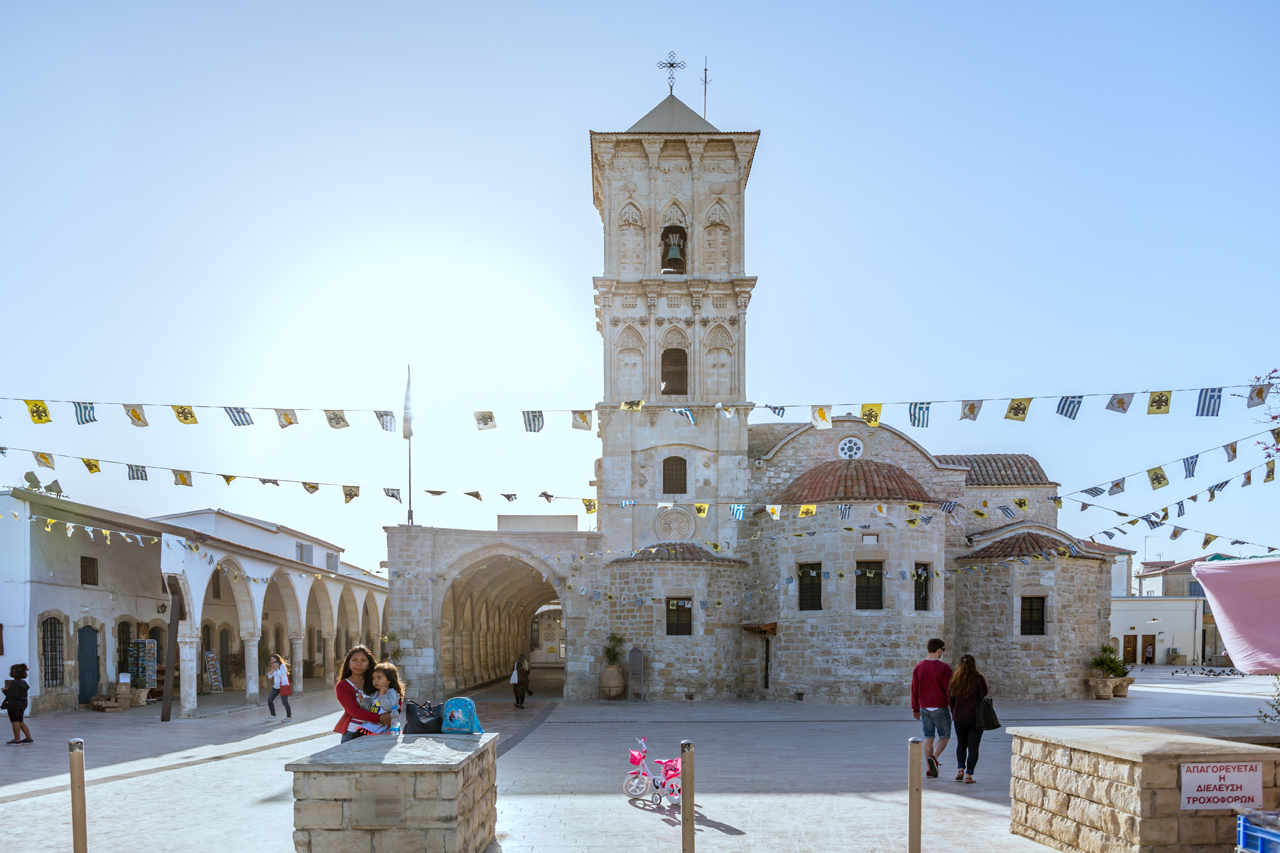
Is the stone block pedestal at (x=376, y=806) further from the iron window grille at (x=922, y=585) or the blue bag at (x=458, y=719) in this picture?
the iron window grille at (x=922, y=585)

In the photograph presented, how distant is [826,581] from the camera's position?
2295 cm

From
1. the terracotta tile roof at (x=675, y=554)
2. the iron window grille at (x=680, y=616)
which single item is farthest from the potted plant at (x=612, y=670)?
the terracotta tile roof at (x=675, y=554)

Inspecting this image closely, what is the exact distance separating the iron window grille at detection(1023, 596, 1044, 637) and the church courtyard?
4.63m

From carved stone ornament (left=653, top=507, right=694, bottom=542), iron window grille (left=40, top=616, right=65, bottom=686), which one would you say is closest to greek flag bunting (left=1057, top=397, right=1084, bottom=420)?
carved stone ornament (left=653, top=507, right=694, bottom=542)

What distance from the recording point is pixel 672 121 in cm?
2819

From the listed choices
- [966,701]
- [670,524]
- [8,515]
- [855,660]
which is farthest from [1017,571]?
[8,515]

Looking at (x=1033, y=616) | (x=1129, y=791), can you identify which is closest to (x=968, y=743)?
(x=1129, y=791)

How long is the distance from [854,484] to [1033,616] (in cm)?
632

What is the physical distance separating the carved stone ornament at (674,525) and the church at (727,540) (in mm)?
57

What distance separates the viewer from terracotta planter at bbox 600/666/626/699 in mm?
23641

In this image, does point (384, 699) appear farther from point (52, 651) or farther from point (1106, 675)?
point (1106, 675)

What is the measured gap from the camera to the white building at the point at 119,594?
19.0 meters

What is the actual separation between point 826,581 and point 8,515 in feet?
61.0

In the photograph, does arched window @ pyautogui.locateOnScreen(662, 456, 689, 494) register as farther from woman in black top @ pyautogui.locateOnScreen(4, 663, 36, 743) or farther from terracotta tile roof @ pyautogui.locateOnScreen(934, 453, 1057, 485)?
woman in black top @ pyautogui.locateOnScreen(4, 663, 36, 743)
